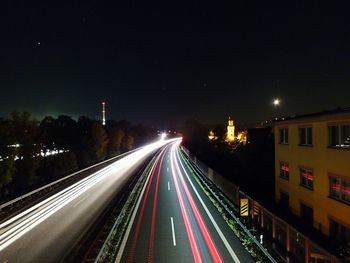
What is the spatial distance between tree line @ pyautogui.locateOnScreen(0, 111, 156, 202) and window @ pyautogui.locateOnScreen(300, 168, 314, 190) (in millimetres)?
23699

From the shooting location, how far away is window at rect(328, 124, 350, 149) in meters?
18.3

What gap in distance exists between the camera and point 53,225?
19703mm

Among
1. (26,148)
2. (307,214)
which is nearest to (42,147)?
(26,148)

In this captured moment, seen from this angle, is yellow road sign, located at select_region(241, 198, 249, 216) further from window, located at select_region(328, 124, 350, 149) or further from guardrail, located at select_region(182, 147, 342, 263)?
window, located at select_region(328, 124, 350, 149)

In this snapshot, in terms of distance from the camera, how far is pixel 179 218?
2142cm

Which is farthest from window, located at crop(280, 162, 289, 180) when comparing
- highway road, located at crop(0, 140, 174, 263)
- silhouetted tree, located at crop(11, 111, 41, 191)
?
silhouetted tree, located at crop(11, 111, 41, 191)

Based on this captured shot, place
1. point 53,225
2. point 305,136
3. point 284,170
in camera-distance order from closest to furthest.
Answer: point 53,225 → point 305,136 → point 284,170

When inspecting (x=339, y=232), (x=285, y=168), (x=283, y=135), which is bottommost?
(x=339, y=232)

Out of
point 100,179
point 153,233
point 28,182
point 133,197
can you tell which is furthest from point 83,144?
point 153,233

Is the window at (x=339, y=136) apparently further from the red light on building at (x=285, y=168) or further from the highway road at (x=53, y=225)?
the highway road at (x=53, y=225)

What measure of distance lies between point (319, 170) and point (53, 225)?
17681 millimetres

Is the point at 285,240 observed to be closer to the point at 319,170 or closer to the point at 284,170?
the point at 319,170

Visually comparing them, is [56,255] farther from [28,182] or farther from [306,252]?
[28,182]

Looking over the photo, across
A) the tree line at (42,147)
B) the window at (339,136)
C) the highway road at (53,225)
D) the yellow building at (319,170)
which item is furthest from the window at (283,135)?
→ the tree line at (42,147)
